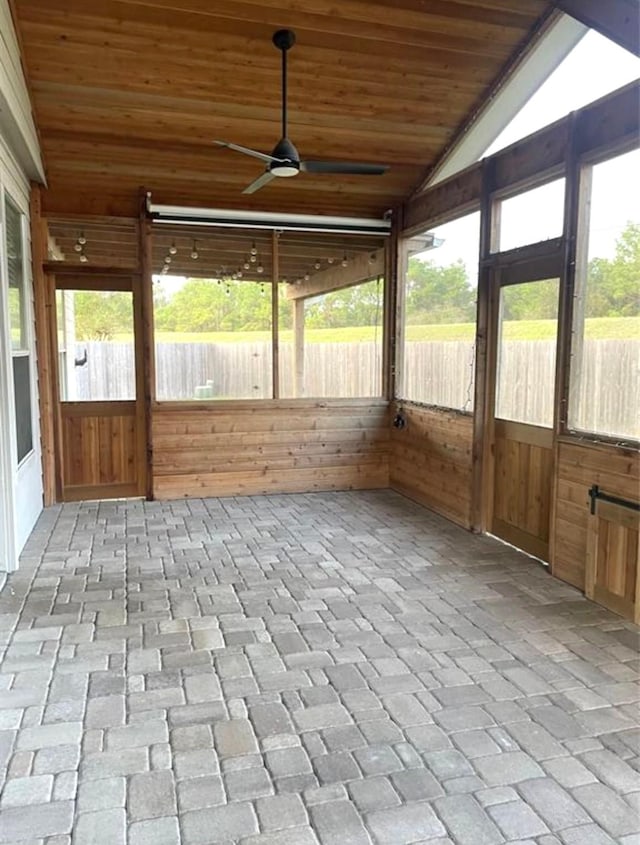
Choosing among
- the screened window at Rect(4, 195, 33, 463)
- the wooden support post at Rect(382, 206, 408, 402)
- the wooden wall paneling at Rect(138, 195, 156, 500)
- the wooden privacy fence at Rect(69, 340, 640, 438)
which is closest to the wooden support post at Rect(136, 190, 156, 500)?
the wooden wall paneling at Rect(138, 195, 156, 500)

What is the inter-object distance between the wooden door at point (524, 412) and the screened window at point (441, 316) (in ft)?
1.44

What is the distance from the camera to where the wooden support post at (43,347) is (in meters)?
5.73

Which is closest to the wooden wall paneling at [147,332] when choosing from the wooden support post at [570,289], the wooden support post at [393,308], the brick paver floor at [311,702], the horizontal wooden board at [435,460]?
the brick paver floor at [311,702]

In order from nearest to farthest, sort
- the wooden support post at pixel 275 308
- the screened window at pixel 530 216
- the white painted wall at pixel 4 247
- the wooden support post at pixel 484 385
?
the white painted wall at pixel 4 247 < the screened window at pixel 530 216 < the wooden support post at pixel 484 385 < the wooden support post at pixel 275 308

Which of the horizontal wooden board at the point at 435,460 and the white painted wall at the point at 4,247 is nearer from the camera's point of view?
the white painted wall at the point at 4,247

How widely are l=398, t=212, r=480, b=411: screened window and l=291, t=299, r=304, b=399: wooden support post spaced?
105 centimetres

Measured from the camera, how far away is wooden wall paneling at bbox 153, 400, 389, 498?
621 cm

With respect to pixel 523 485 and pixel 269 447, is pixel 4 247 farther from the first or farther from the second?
pixel 523 485

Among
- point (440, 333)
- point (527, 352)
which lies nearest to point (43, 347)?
point (440, 333)

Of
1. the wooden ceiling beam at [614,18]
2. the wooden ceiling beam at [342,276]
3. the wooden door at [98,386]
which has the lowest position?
the wooden door at [98,386]

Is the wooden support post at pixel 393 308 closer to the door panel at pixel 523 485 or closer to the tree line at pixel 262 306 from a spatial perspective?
the tree line at pixel 262 306

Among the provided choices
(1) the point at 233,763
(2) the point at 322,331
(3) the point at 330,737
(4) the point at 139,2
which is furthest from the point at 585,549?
(4) the point at 139,2

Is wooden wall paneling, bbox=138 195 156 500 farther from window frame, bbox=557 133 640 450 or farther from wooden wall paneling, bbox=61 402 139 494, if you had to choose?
window frame, bbox=557 133 640 450

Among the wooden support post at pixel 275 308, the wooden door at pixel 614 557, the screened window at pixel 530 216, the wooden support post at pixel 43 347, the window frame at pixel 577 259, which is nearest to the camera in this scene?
the wooden door at pixel 614 557
